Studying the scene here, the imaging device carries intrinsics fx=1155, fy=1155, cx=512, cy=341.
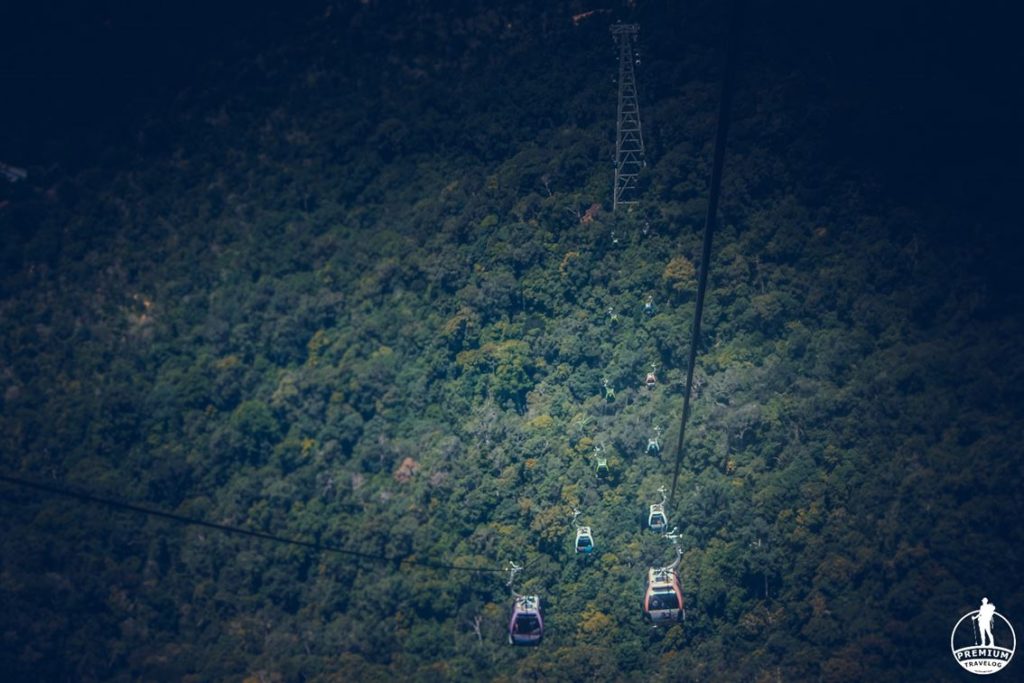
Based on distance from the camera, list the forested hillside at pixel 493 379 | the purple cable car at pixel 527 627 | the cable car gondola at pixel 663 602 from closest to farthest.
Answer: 1. the cable car gondola at pixel 663 602
2. the purple cable car at pixel 527 627
3. the forested hillside at pixel 493 379

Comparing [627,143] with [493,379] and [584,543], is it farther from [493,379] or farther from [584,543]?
[584,543]

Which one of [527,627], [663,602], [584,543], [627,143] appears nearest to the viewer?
[663,602]

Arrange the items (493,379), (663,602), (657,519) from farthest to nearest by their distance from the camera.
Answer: (493,379) < (657,519) < (663,602)

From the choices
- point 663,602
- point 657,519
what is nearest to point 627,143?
point 657,519

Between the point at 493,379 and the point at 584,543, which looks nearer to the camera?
the point at 584,543

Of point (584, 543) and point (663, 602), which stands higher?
point (584, 543)

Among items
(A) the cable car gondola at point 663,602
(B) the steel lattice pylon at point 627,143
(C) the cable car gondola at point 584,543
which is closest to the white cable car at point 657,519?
(C) the cable car gondola at point 584,543

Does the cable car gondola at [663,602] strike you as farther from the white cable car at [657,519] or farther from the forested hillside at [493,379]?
the forested hillside at [493,379]

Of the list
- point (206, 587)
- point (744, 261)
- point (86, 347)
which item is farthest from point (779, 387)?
point (86, 347)

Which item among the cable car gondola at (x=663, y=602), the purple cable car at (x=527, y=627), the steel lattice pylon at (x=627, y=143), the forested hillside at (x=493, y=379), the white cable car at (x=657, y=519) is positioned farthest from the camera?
the steel lattice pylon at (x=627, y=143)

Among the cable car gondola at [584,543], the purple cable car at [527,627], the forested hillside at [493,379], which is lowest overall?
the purple cable car at [527,627]
